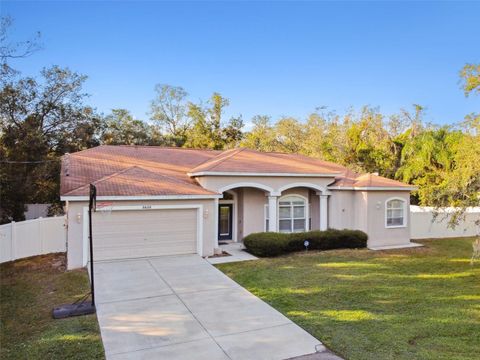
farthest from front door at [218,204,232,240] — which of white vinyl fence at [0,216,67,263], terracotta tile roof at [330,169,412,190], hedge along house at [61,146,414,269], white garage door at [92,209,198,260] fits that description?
white vinyl fence at [0,216,67,263]

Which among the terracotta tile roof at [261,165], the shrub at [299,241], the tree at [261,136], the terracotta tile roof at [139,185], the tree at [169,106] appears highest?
the tree at [169,106]

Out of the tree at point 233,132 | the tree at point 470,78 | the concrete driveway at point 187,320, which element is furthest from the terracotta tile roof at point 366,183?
the tree at point 233,132

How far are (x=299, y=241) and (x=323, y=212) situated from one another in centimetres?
333

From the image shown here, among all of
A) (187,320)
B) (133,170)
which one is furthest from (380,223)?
(187,320)

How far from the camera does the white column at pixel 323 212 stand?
17922 millimetres

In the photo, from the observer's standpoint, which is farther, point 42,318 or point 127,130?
point 127,130

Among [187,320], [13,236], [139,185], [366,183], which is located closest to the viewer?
[187,320]

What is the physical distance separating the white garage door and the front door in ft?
11.3

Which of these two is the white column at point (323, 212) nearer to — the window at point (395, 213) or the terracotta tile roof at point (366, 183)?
the terracotta tile roof at point (366, 183)

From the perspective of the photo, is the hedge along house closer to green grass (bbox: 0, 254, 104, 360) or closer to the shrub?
the shrub

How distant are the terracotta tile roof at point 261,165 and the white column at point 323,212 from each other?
56.9 inches

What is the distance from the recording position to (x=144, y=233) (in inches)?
538

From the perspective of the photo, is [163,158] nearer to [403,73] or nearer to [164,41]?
[164,41]

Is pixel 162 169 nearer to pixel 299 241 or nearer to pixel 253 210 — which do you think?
pixel 253 210
